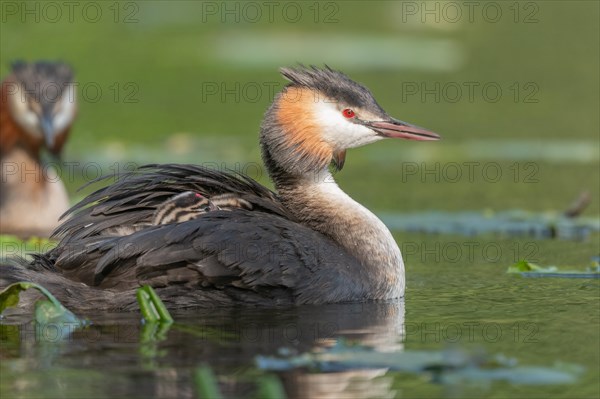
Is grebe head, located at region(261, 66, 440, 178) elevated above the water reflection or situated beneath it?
elevated above

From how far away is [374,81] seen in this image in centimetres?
2188

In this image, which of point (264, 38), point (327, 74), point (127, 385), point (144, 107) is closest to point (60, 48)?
point (144, 107)

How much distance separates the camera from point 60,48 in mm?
23406

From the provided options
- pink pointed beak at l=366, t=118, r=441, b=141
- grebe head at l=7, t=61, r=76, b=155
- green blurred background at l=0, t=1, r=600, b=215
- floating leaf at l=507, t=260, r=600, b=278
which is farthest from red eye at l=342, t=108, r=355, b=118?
grebe head at l=7, t=61, r=76, b=155

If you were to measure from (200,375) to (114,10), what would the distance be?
73.5 ft

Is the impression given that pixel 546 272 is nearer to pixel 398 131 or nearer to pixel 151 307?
pixel 398 131

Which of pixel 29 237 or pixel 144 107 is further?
pixel 144 107

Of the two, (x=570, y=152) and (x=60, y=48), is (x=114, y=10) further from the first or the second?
(x=570, y=152)

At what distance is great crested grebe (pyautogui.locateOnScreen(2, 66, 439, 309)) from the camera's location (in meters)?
8.73

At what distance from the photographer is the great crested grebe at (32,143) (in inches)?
534

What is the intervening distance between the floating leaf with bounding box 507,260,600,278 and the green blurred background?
3.38 metres

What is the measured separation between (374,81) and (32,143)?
9.01 meters

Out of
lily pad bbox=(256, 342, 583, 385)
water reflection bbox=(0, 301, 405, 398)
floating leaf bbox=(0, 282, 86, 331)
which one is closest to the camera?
water reflection bbox=(0, 301, 405, 398)

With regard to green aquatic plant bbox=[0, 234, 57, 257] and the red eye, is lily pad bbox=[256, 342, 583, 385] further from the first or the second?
green aquatic plant bbox=[0, 234, 57, 257]
